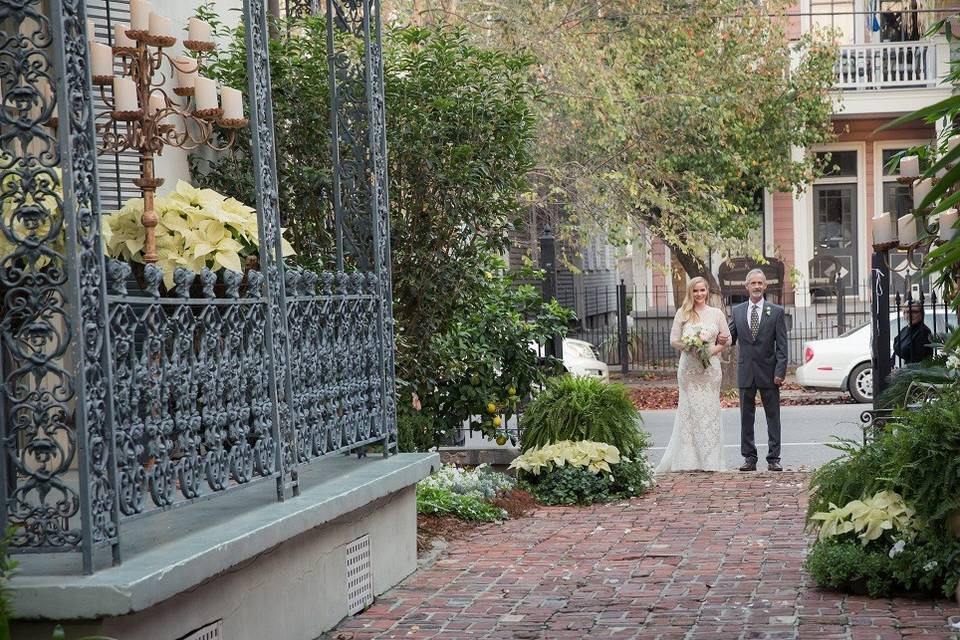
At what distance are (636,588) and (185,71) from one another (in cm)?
426

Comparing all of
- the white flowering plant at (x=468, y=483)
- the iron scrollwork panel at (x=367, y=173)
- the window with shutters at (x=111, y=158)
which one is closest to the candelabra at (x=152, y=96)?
the window with shutters at (x=111, y=158)

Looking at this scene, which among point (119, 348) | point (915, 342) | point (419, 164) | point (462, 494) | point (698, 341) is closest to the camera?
point (119, 348)

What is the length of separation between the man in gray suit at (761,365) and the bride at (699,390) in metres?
0.36

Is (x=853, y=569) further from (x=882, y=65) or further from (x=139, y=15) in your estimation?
(x=882, y=65)

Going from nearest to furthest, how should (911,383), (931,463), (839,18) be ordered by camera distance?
(931,463) < (911,383) < (839,18)

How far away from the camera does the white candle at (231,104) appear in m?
8.12

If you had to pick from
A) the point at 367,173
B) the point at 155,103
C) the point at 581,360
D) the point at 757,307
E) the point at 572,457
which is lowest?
the point at 572,457

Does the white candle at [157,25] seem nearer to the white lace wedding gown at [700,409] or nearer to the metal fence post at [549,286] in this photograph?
the metal fence post at [549,286]

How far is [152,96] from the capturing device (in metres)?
8.25

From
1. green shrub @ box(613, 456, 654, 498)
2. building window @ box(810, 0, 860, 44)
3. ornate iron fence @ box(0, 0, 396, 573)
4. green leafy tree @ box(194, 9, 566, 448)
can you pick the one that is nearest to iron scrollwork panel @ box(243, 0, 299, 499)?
ornate iron fence @ box(0, 0, 396, 573)

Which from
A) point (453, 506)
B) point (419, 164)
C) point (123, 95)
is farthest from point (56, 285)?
point (453, 506)

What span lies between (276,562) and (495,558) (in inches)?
118

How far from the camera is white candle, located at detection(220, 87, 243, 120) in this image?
26.7 feet

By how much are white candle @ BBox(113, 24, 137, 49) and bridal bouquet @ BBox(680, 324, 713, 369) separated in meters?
6.99
